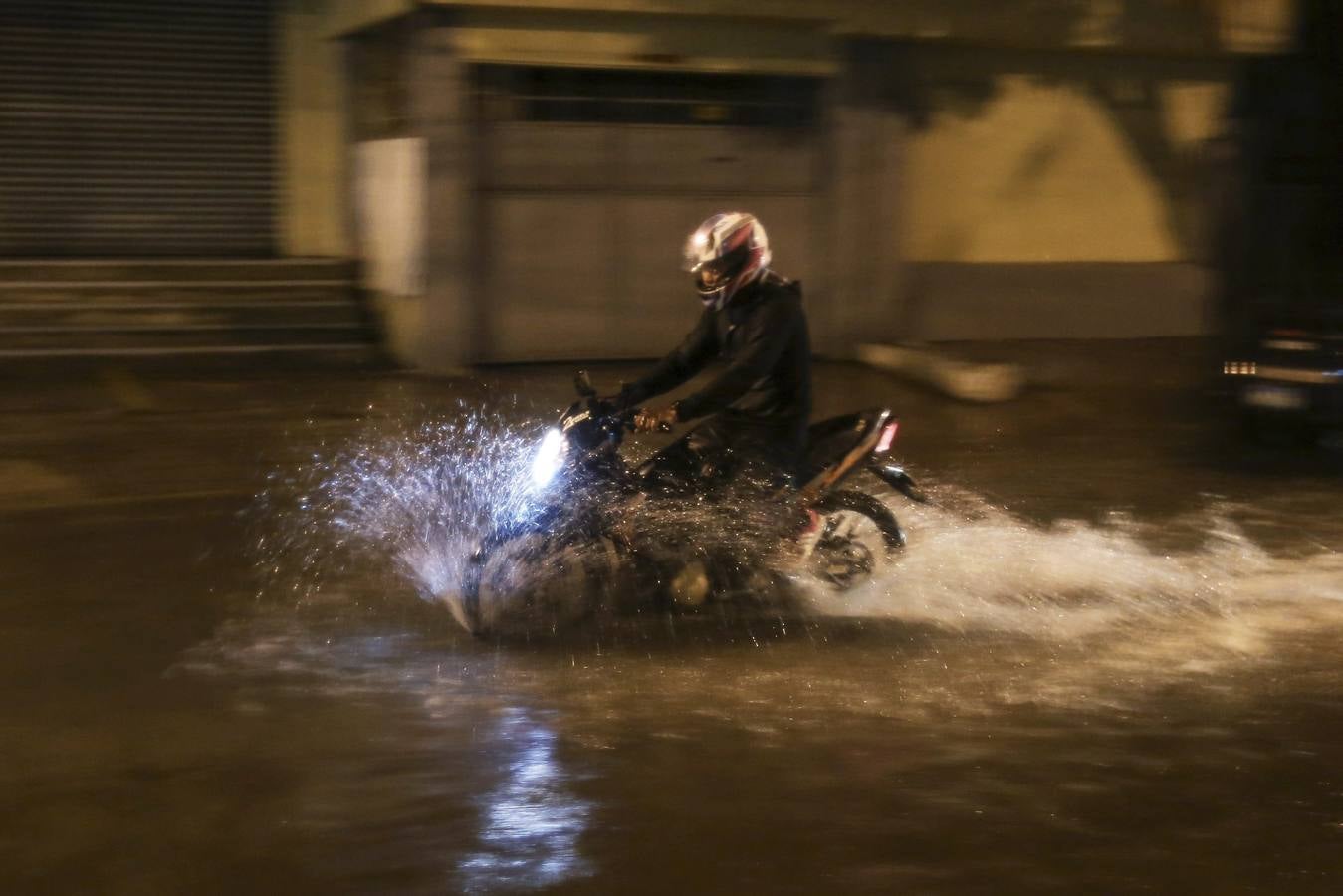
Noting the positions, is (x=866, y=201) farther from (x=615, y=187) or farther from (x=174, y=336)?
(x=174, y=336)

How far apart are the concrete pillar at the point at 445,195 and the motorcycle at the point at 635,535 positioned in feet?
22.9

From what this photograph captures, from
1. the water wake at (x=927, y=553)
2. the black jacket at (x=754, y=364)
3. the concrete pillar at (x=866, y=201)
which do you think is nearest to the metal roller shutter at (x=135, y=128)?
the concrete pillar at (x=866, y=201)

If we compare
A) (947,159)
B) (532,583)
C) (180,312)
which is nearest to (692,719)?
(532,583)

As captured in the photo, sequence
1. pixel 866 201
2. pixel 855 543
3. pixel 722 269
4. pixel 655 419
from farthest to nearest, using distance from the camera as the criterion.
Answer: pixel 866 201
pixel 855 543
pixel 722 269
pixel 655 419

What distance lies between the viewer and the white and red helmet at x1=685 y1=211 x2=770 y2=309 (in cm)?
619

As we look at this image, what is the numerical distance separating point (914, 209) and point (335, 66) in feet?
20.2

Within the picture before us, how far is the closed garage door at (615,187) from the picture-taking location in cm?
1366

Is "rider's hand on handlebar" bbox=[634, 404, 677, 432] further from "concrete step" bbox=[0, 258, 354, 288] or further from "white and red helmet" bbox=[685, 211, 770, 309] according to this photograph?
"concrete step" bbox=[0, 258, 354, 288]

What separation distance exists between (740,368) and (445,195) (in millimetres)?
7462

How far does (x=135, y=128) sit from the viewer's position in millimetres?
15773

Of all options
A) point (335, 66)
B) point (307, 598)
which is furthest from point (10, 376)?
point (307, 598)

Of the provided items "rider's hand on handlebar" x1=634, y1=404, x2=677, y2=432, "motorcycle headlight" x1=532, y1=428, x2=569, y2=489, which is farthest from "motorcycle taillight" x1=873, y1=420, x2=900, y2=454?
"motorcycle headlight" x1=532, y1=428, x2=569, y2=489

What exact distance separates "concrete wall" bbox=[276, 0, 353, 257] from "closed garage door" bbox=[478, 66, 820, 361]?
10.2ft

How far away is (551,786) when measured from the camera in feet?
15.9
